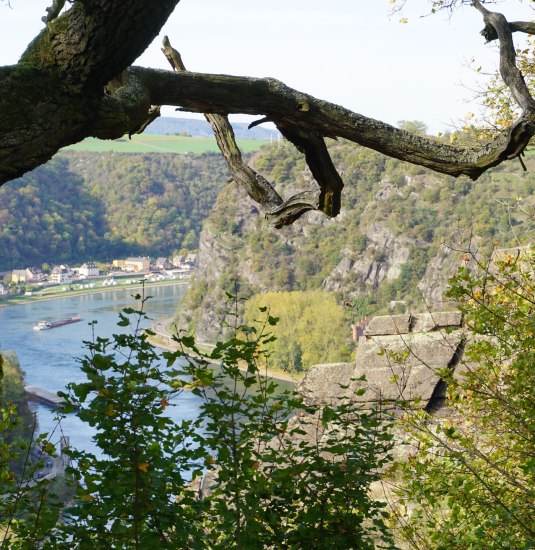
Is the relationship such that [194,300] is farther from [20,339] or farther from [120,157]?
[120,157]

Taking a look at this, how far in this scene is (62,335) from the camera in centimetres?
5803

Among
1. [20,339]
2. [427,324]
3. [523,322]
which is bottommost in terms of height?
[20,339]

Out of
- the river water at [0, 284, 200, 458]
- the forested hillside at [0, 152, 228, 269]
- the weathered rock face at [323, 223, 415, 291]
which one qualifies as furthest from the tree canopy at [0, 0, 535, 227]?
the forested hillside at [0, 152, 228, 269]

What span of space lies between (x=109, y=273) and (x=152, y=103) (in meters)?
74.8

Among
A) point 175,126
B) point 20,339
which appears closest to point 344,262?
point 20,339

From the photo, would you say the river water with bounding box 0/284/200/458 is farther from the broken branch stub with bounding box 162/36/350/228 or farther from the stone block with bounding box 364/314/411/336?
the broken branch stub with bounding box 162/36/350/228

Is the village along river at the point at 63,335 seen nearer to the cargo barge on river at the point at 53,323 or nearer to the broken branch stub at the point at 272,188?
the cargo barge on river at the point at 53,323

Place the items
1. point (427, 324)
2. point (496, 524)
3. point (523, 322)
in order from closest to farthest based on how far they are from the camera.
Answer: point (496, 524) → point (523, 322) → point (427, 324)

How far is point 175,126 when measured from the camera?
17012 centimetres

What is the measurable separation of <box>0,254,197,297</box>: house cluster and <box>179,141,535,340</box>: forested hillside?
1053 centimetres

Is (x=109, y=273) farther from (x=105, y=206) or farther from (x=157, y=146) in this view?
(x=157, y=146)

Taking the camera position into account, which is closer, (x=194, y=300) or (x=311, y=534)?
(x=311, y=534)

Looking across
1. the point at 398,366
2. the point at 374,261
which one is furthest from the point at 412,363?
the point at 374,261

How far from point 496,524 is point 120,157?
8872 centimetres
